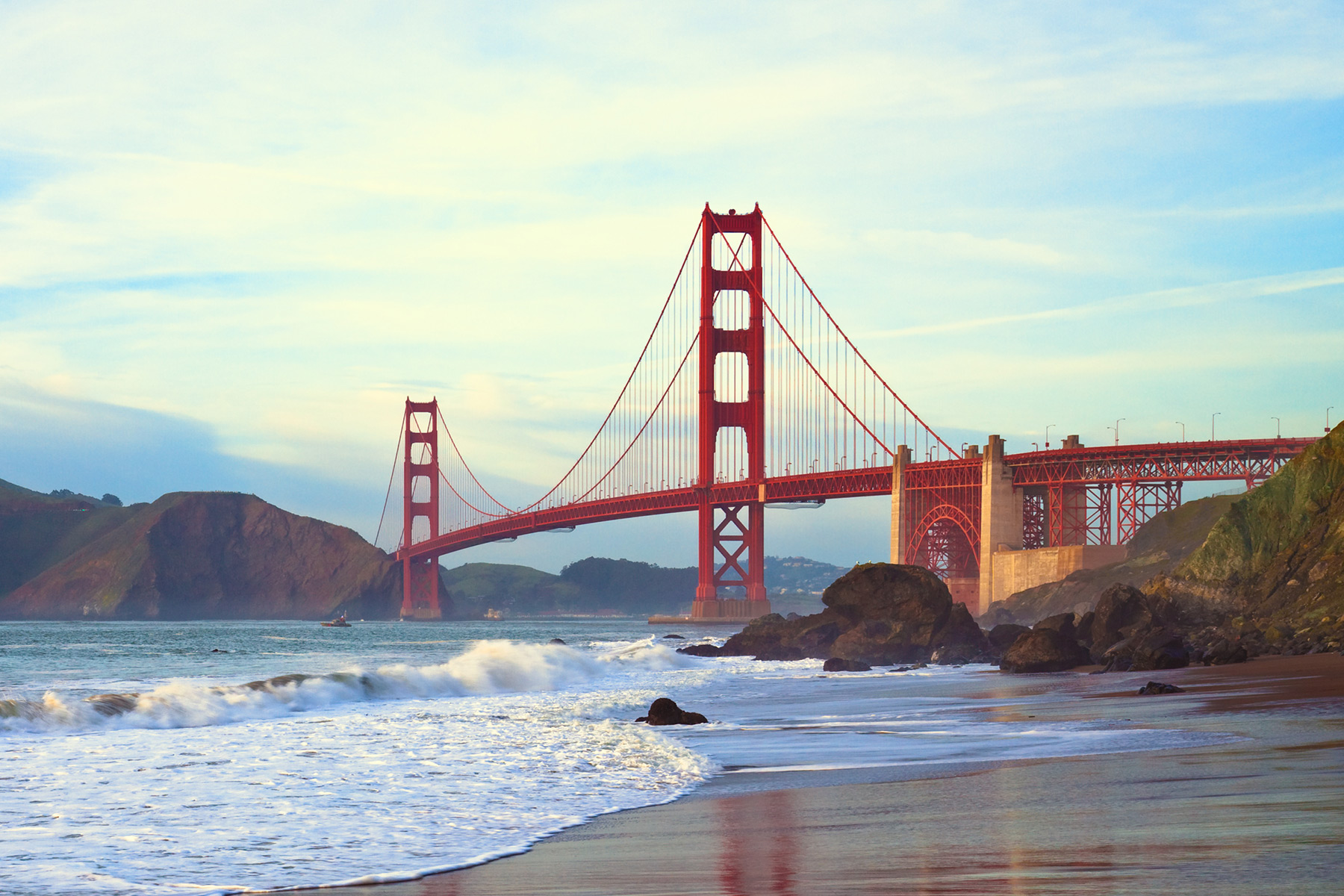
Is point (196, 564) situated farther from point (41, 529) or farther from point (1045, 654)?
point (1045, 654)

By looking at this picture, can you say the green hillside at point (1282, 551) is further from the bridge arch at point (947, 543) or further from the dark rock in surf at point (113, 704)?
the bridge arch at point (947, 543)

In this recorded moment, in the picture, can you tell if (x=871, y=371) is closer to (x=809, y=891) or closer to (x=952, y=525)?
(x=952, y=525)

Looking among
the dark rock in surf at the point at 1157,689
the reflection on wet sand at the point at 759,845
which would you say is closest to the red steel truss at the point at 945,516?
the dark rock in surf at the point at 1157,689

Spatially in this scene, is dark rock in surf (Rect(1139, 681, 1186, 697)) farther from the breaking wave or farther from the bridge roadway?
the bridge roadway

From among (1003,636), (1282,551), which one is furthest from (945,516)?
(1282,551)

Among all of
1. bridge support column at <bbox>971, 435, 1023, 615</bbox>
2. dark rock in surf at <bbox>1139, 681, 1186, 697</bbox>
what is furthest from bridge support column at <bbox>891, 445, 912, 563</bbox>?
dark rock in surf at <bbox>1139, 681, 1186, 697</bbox>

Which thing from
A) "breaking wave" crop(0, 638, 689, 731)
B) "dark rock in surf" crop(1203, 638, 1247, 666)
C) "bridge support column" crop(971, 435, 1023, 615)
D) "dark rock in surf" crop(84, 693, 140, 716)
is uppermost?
"bridge support column" crop(971, 435, 1023, 615)
